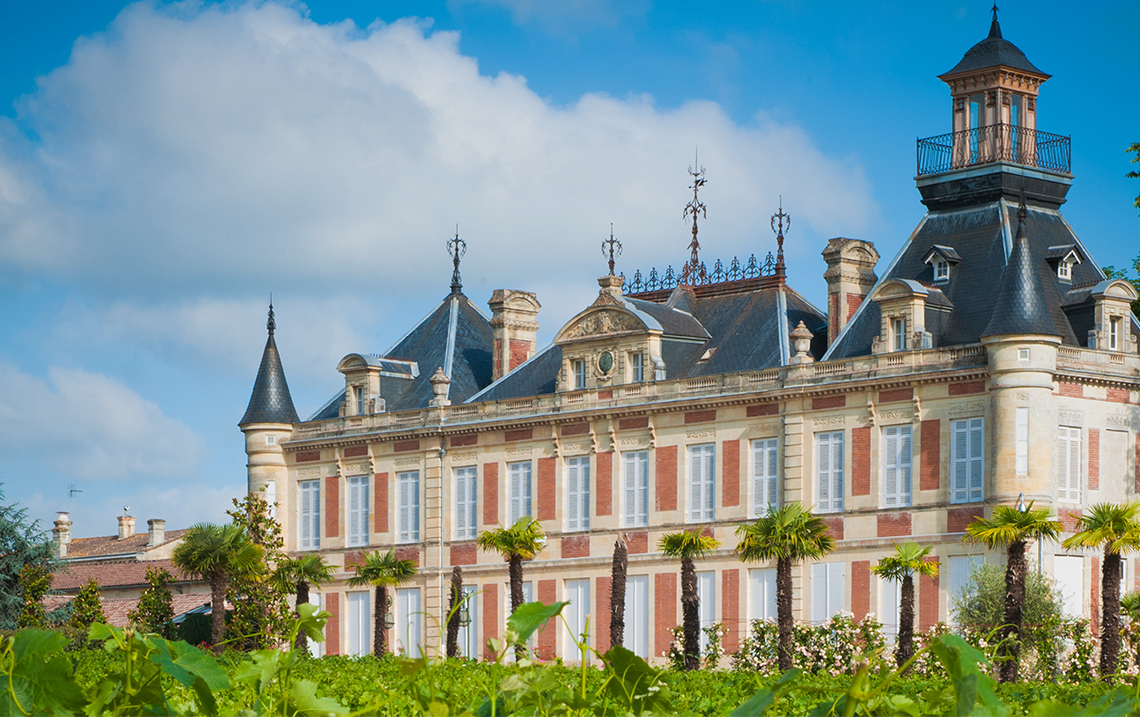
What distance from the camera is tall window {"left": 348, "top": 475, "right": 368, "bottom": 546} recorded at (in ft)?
187

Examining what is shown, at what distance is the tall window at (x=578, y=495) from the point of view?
52125mm

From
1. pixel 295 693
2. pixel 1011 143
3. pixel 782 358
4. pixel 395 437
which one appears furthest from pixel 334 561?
pixel 295 693

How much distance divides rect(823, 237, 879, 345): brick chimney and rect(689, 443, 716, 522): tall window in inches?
185

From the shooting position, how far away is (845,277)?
49844mm

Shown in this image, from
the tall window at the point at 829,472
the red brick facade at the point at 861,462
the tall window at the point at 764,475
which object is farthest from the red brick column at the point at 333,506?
the red brick facade at the point at 861,462

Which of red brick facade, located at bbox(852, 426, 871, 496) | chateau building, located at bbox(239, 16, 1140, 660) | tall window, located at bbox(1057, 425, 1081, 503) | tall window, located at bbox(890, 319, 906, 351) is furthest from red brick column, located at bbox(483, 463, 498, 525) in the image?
tall window, located at bbox(1057, 425, 1081, 503)

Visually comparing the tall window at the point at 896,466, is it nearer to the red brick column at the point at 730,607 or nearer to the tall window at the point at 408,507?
the red brick column at the point at 730,607

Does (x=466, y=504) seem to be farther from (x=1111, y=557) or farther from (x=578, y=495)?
(x=1111, y=557)

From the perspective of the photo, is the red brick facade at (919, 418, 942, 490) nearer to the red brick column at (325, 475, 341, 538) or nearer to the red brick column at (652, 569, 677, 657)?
the red brick column at (652, 569, 677, 657)

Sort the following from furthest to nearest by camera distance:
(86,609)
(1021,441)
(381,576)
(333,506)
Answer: (333,506) < (86,609) < (381,576) < (1021,441)

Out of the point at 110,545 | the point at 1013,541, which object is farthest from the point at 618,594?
the point at 110,545

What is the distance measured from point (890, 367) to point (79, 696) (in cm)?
4095

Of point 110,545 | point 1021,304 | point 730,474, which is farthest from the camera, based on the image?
point 110,545

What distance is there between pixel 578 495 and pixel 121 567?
28.6m
